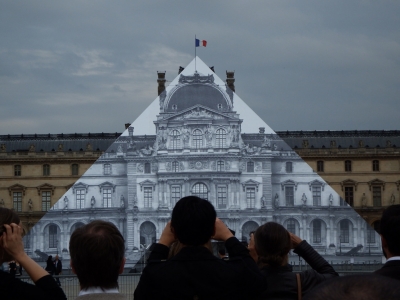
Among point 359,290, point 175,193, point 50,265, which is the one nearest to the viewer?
point 359,290

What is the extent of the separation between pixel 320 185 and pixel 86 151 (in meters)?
45.5

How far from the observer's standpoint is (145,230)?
919 inches

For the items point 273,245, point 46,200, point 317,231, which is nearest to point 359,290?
point 273,245

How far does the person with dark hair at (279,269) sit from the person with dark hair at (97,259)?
3.65ft

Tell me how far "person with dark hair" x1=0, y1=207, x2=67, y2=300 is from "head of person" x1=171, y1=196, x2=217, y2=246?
0.83 metres

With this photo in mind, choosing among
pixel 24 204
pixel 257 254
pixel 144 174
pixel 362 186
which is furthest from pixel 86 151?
pixel 257 254

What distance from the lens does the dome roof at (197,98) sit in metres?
23.8

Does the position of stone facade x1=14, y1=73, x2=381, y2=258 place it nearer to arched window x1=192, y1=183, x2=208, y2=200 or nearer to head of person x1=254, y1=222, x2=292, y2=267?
arched window x1=192, y1=183, x2=208, y2=200

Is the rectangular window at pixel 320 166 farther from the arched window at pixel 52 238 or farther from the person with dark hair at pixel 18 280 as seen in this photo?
the person with dark hair at pixel 18 280

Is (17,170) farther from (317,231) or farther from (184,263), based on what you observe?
(184,263)

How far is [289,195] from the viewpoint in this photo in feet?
76.9

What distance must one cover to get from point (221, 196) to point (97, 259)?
65.0ft

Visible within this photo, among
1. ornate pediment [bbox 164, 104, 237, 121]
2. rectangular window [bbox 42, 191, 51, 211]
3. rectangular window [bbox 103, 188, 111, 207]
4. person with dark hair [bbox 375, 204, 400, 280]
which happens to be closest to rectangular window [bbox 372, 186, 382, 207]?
rectangular window [bbox 42, 191, 51, 211]

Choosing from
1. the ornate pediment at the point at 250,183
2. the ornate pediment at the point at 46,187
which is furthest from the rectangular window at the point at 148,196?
the ornate pediment at the point at 46,187
